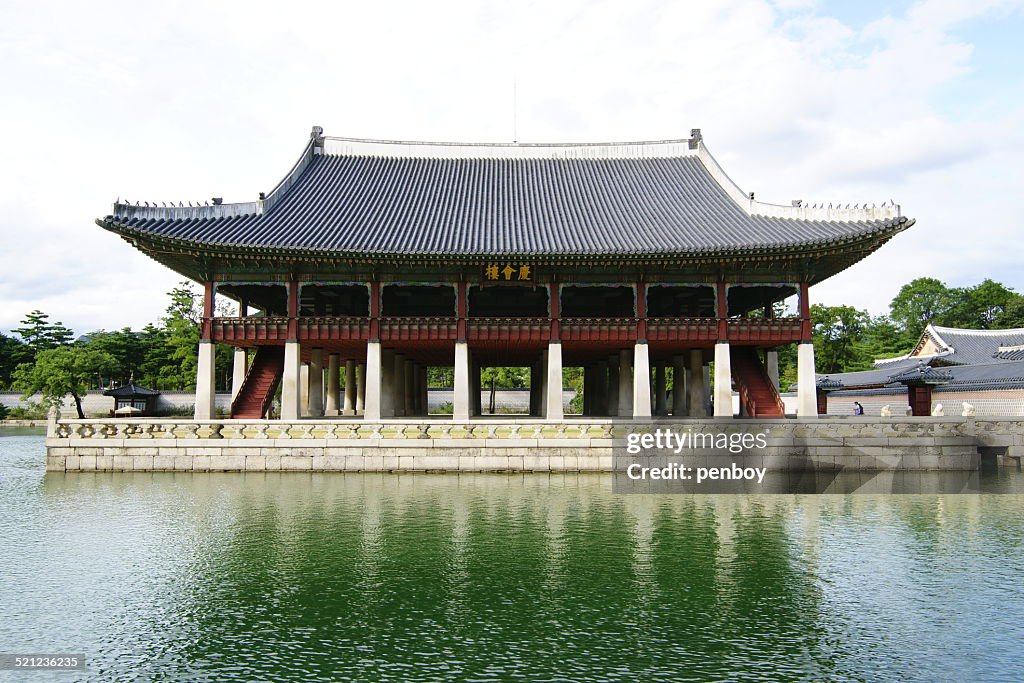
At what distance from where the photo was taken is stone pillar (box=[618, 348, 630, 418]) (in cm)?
3428

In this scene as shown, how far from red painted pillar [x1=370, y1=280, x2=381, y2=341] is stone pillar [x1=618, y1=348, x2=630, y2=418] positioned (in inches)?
471

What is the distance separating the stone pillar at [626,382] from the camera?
34281 mm

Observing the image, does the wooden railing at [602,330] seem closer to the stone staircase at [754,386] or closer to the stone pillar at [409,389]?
the stone staircase at [754,386]

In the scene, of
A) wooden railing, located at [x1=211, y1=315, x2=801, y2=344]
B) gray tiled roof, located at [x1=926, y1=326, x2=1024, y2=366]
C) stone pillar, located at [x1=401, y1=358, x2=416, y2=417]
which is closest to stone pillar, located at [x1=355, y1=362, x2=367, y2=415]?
stone pillar, located at [x1=401, y1=358, x2=416, y2=417]

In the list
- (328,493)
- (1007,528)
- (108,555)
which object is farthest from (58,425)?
(1007,528)

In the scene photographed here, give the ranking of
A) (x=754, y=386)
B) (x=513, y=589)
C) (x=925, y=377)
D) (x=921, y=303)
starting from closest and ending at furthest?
(x=513, y=589) < (x=754, y=386) < (x=925, y=377) < (x=921, y=303)

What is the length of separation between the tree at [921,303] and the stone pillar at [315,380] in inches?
3053

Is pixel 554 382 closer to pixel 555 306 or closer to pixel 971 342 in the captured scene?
pixel 555 306

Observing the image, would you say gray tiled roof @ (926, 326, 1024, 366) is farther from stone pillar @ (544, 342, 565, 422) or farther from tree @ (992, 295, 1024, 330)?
tree @ (992, 295, 1024, 330)

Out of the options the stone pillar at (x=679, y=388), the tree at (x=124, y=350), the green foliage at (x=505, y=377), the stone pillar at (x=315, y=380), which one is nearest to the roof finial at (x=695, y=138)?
the stone pillar at (x=679, y=388)

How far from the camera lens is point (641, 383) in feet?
98.8

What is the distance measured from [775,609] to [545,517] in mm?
7530

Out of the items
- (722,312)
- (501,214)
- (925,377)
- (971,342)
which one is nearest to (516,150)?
(501,214)

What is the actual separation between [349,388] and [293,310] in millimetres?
16041
